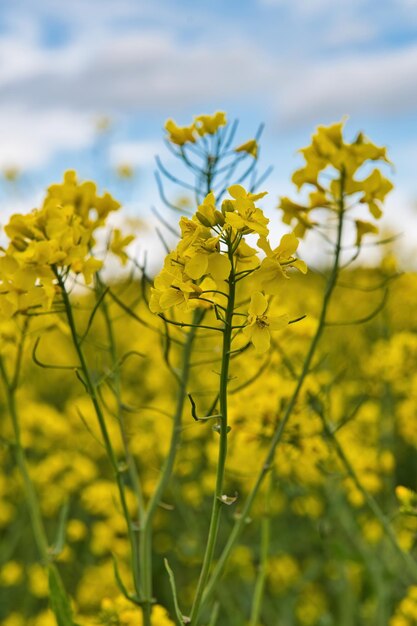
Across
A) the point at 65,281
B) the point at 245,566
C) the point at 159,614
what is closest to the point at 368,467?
the point at 245,566

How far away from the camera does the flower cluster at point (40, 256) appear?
5.44 ft

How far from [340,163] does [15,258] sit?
0.84 metres

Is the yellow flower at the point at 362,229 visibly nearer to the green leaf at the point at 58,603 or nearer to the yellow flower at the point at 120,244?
the yellow flower at the point at 120,244

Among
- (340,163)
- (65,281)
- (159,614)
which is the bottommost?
(159,614)

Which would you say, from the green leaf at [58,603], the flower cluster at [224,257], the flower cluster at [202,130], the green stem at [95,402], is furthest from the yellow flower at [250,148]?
the green leaf at [58,603]

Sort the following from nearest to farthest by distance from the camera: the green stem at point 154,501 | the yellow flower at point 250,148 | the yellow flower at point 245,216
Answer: the yellow flower at point 245,216 → the green stem at point 154,501 → the yellow flower at point 250,148

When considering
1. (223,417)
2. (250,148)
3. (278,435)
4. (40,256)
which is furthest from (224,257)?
(250,148)

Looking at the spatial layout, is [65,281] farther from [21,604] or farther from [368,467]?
[21,604]

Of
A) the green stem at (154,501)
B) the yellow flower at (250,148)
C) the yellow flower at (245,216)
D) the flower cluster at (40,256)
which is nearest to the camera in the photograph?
the yellow flower at (245,216)

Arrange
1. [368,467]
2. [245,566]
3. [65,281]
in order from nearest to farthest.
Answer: [65,281]
[368,467]
[245,566]

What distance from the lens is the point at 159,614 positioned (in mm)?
2029

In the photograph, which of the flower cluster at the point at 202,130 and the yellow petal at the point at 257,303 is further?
the flower cluster at the point at 202,130

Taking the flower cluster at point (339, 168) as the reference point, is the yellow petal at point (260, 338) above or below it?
below

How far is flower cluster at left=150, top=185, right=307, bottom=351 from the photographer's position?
126 centimetres
